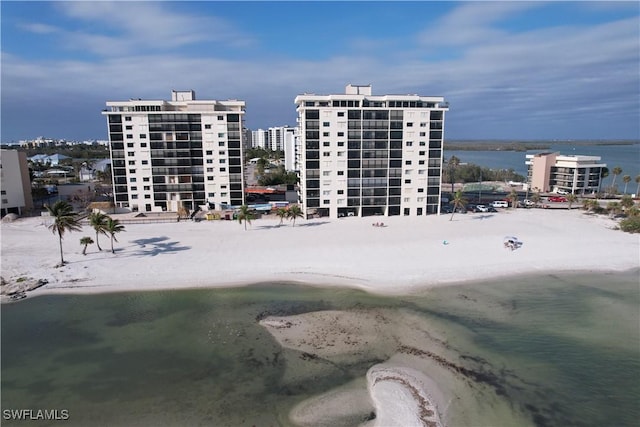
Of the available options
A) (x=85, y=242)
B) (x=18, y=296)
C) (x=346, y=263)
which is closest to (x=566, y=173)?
(x=346, y=263)

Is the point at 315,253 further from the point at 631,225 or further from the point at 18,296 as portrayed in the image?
the point at 631,225

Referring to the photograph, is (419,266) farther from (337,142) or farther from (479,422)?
(337,142)

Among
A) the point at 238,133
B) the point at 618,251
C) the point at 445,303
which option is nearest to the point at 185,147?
the point at 238,133

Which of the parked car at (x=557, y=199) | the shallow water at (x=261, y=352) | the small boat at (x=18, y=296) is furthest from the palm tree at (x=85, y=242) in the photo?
the parked car at (x=557, y=199)

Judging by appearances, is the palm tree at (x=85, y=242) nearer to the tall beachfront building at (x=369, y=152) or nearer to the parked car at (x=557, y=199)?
the tall beachfront building at (x=369, y=152)

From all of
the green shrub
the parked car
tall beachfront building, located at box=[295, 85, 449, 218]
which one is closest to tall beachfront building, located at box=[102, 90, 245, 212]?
tall beachfront building, located at box=[295, 85, 449, 218]

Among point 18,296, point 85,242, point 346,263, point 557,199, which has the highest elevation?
point 557,199
